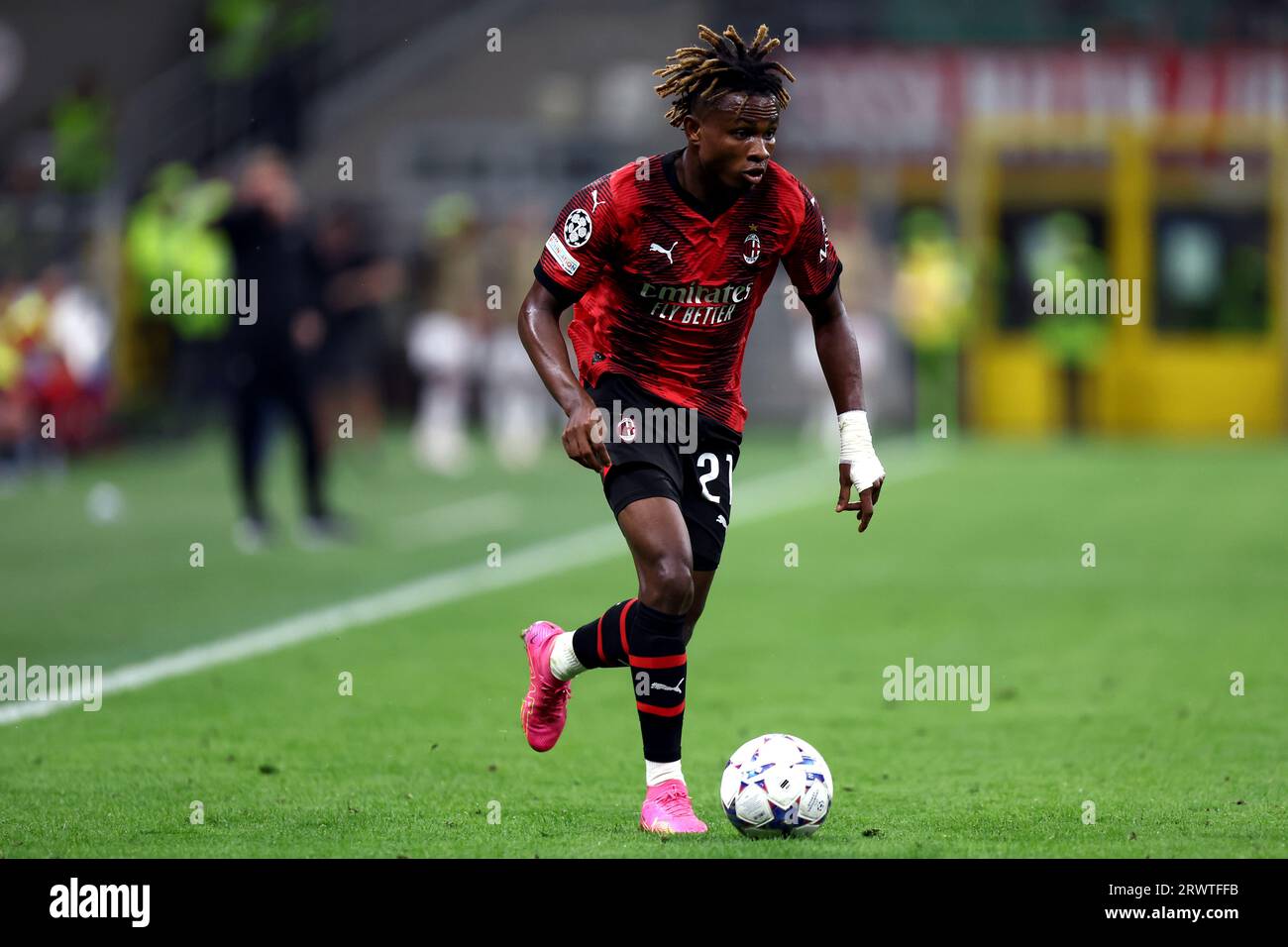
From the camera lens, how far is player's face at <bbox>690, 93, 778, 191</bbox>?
232 inches

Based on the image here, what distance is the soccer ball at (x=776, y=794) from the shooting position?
5.75 metres

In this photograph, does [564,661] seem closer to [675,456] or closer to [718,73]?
[675,456]

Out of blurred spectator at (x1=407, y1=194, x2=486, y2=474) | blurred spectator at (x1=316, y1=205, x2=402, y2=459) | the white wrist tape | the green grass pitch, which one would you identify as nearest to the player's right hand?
the white wrist tape

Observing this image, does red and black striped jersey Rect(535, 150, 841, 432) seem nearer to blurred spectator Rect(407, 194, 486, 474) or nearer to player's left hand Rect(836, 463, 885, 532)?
player's left hand Rect(836, 463, 885, 532)

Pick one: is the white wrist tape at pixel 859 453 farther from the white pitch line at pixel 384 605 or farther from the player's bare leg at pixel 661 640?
the white pitch line at pixel 384 605

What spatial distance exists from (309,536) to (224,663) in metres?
5.35

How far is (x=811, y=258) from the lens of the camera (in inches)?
249

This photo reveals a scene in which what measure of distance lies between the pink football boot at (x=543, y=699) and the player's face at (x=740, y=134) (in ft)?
4.97

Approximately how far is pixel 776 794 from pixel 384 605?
5876 millimetres

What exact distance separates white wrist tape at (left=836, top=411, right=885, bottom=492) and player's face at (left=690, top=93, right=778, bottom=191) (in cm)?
85

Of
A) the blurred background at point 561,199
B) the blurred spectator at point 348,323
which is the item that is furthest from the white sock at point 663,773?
the blurred background at point 561,199
